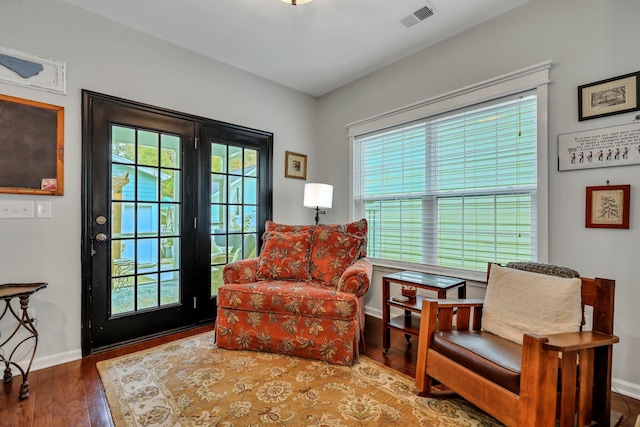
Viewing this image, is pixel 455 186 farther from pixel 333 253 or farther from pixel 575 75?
pixel 333 253

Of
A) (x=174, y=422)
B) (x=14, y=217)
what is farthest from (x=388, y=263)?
(x=14, y=217)

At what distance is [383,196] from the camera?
318 centimetres

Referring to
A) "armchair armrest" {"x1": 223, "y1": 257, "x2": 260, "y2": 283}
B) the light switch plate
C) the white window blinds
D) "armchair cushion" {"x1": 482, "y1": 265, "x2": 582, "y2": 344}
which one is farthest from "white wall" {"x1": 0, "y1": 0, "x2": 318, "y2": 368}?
"armchair cushion" {"x1": 482, "y1": 265, "x2": 582, "y2": 344}

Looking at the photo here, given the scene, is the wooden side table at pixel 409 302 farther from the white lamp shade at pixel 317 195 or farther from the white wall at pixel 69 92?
the white wall at pixel 69 92

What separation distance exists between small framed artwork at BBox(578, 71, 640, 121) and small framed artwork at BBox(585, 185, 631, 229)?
1.55ft

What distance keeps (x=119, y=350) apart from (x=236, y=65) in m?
2.87

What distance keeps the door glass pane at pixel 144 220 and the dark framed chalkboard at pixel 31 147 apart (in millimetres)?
354

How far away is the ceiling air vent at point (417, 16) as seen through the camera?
2.24 metres

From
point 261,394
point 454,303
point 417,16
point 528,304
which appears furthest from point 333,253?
point 417,16

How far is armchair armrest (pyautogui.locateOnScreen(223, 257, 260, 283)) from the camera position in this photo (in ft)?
8.03

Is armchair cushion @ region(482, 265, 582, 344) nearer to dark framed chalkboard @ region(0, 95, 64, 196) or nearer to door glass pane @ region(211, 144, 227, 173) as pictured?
door glass pane @ region(211, 144, 227, 173)

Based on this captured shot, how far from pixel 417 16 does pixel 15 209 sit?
128 inches

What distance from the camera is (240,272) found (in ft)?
8.12

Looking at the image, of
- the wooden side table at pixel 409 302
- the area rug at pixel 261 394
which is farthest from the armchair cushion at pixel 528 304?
the area rug at pixel 261 394
